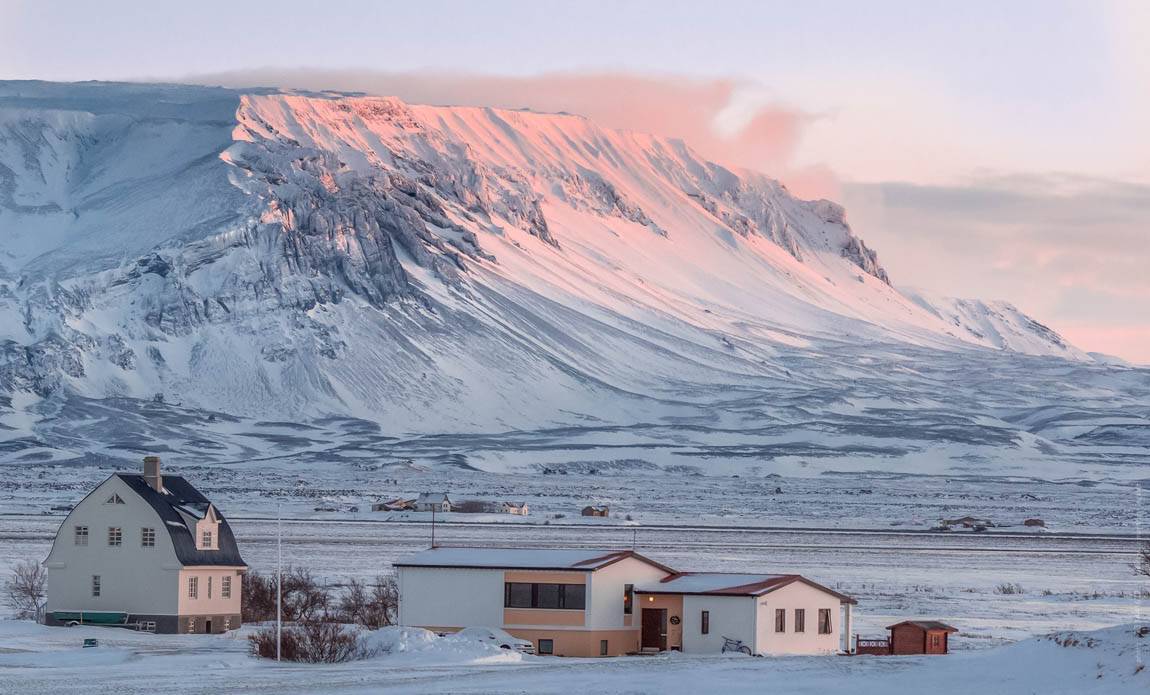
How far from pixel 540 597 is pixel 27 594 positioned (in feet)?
67.2

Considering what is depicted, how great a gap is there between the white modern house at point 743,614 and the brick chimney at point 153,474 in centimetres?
1494

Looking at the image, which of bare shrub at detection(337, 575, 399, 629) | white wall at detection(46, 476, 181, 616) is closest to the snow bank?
bare shrub at detection(337, 575, 399, 629)

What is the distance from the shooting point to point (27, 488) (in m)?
198

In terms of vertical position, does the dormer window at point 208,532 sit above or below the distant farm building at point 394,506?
below

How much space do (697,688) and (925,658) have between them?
5.97 metres

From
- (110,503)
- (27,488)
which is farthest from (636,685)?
(27,488)

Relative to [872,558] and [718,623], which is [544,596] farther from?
[872,558]

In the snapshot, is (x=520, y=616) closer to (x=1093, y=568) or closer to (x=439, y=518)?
(x=1093, y=568)

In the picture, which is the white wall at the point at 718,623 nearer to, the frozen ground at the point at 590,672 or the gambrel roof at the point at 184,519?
the frozen ground at the point at 590,672

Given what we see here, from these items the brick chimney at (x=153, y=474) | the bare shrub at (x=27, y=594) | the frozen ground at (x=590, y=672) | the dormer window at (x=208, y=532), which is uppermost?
the brick chimney at (x=153, y=474)

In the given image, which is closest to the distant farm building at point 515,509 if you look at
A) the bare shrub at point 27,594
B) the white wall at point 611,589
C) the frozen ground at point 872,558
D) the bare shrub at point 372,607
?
the frozen ground at point 872,558

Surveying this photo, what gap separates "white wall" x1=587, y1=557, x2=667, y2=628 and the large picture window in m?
0.32

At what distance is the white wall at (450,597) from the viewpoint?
6012cm

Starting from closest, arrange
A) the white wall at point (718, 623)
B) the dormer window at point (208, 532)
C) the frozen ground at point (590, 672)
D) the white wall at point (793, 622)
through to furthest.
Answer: the frozen ground at point (590, 672)
the white wall at point (718, 623)
the white wall at point (793, 622)
the dormer window at point (208, 532)
